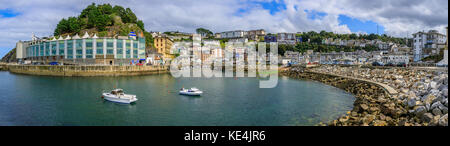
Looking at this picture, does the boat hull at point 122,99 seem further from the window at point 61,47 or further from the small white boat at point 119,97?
the window at point 61,47

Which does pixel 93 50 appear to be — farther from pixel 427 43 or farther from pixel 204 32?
pixel 204 32

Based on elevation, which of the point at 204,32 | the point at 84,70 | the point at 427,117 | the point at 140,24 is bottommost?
the point at 427,117

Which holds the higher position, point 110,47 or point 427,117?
point 110,47

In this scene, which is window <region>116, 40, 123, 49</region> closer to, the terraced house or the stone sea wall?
the terraced house

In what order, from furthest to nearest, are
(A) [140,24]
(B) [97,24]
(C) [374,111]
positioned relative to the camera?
1. (A) [140,24]
2. (B) [97,24]
3. (C) [374,111]

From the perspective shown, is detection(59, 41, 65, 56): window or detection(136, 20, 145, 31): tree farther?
detection(136, 20, 145, 31): tree

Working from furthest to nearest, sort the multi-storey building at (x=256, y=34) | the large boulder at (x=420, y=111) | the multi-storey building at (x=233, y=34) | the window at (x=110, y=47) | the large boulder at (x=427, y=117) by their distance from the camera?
the multi-storey building at (x=233, y=34) → the multi-storey building at (x=256, y=34) → the window at (x=110, y=47) → the large boulder at (x=420, y=111) → the large boulder at (x=427, y=117)

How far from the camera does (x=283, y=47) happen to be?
126 m

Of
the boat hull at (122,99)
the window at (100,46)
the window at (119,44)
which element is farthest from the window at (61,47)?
the boat hull at (122,99)

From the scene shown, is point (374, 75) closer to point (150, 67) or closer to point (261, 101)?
point (261, 101)

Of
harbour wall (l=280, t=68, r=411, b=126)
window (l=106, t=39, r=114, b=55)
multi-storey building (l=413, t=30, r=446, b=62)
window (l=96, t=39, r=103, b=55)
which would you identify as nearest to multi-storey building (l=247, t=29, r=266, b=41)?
multi-storey building (l=413, t=30, r=446, b=62)

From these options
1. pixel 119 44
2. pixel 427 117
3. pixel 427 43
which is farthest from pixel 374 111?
pixel 119 44

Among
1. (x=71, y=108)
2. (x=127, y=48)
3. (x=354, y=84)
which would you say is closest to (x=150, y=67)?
(x=127, y=48)

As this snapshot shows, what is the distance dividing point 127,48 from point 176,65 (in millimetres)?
20308
